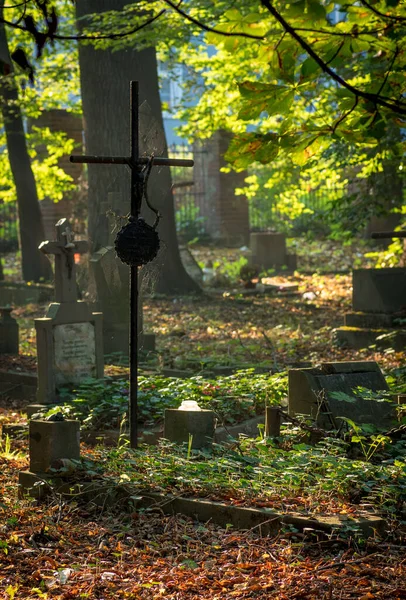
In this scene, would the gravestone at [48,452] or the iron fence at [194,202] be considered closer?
the gravestone at [48,452]

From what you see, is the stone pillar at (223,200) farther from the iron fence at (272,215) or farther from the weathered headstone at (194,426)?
the weathered headstone at (194,426)

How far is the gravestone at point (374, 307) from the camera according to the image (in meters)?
11.2

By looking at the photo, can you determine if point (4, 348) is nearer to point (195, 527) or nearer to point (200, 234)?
point (195, 527)

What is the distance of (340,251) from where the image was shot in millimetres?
22625

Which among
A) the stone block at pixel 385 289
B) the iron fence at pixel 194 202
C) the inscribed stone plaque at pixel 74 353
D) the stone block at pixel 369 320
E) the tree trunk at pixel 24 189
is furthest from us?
the iron fence at pixel 194 202

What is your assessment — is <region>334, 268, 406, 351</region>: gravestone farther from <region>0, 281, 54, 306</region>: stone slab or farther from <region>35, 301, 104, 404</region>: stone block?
<region>0, 281, 54, 306</region>: stone slab

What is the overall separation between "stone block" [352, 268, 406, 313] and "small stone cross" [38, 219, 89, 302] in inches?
163

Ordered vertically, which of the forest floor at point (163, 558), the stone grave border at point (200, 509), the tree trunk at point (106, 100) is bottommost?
the forest floor at point (163, 558)

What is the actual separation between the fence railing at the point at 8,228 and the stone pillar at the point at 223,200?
5449mm

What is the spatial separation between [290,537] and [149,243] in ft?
8.84

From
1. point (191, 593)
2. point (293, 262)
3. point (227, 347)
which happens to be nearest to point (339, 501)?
point (191, 593)

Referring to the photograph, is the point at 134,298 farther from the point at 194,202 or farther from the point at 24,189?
the point at 194,202

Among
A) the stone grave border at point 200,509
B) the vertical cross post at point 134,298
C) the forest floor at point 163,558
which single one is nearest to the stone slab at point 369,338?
the vertical cross post at point 134,298

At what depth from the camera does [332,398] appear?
6.13 m
